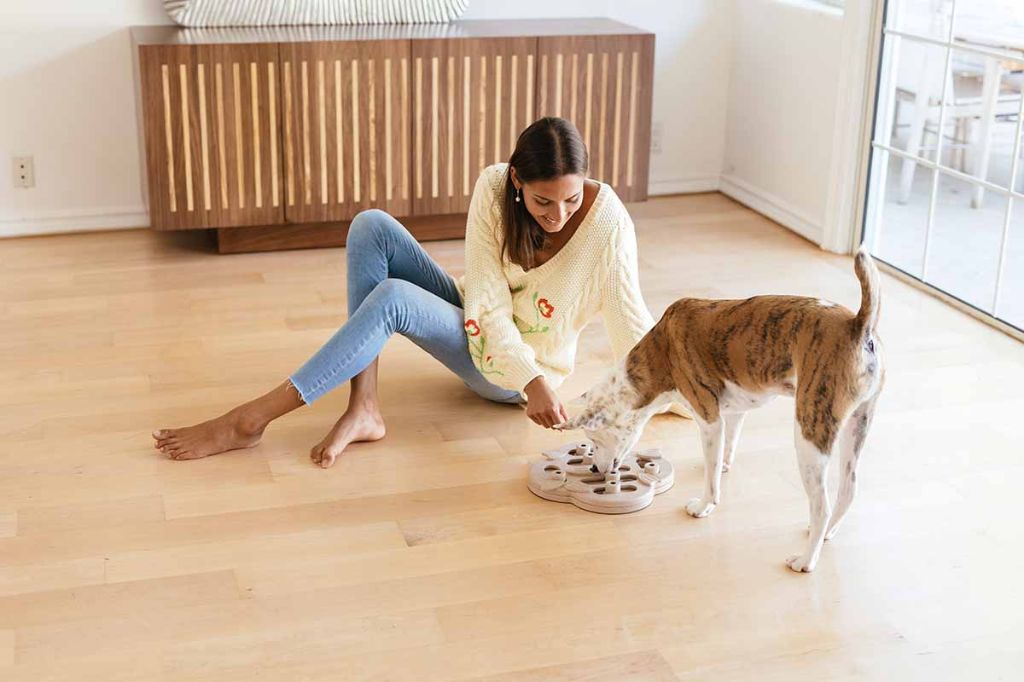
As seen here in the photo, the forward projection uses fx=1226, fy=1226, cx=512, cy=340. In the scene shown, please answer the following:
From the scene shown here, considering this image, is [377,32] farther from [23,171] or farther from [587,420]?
[587,420]

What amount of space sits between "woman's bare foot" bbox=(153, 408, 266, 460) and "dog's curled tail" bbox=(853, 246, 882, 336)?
1335 millimetres

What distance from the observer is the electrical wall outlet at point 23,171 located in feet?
13.9

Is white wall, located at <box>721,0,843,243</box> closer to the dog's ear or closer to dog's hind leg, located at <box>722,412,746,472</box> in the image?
dog's hind leg, located at <box>722,412,746,472</box>

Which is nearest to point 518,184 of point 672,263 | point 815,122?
point 672,263

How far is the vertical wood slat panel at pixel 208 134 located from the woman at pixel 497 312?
1.35 m

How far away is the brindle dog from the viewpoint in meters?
2.05

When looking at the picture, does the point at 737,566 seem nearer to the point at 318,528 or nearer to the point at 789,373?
the point at 789,373

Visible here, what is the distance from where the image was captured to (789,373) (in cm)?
214

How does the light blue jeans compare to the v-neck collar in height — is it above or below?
below

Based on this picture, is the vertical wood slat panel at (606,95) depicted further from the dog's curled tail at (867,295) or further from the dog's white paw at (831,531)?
the dog's curled tail at (867,295)

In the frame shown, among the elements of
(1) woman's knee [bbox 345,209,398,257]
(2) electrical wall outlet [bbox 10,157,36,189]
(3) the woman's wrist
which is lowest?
(3) the woman's wrist

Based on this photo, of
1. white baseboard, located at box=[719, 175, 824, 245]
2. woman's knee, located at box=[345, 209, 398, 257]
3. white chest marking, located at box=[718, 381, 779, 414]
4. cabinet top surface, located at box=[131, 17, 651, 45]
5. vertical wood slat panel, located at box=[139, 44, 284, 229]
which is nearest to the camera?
white chest marking, located at box=[718, 381, 779, 414]

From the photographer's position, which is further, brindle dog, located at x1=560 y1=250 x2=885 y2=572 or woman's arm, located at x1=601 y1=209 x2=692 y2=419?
woman's arm, located at x1=601 y1=209 x2=692 y2=419

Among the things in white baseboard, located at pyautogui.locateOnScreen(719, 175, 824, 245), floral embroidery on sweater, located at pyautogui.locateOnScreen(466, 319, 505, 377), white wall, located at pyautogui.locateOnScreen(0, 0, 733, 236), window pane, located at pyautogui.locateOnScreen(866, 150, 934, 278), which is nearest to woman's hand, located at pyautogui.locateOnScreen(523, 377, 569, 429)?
floral embroidery on sweater, located at pyautogui.locateOnScreen(466, 319, 505, 377)
